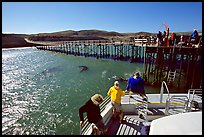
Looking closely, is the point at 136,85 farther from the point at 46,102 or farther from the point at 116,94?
the point at 46,102

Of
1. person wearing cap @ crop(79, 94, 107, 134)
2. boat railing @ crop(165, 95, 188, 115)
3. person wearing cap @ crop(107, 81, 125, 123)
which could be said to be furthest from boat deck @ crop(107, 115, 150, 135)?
person wearing cap @ crop(79, 94, 107, 134)

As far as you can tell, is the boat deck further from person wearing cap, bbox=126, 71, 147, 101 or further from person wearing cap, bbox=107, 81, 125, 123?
person wearing cap, bbox=126, 71, 147, 101

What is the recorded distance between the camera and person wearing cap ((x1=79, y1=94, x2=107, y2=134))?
4.63 m

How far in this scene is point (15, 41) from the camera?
85.2 m

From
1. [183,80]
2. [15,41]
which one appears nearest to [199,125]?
[183,80]

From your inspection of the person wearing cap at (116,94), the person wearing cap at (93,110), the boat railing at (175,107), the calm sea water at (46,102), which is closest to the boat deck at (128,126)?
the person wearing cap at (116,94)

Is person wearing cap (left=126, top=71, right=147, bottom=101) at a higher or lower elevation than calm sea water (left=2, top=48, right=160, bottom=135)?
higher

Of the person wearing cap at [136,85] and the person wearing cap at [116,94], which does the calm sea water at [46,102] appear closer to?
the person wearing cap at [136,85]

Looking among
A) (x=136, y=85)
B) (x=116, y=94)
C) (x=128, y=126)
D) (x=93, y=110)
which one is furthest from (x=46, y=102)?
(x=93, y=110)

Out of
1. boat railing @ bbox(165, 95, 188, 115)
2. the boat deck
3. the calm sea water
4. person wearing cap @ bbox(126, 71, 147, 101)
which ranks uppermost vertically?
person wearing cap @ bbox(126, 71, 147, 101)

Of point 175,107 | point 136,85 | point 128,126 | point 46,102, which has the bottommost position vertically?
point 46,102

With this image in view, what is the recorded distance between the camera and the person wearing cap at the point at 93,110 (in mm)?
4629

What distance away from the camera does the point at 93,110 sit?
15.7 feet

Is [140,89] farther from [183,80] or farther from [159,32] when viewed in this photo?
[183,80]
